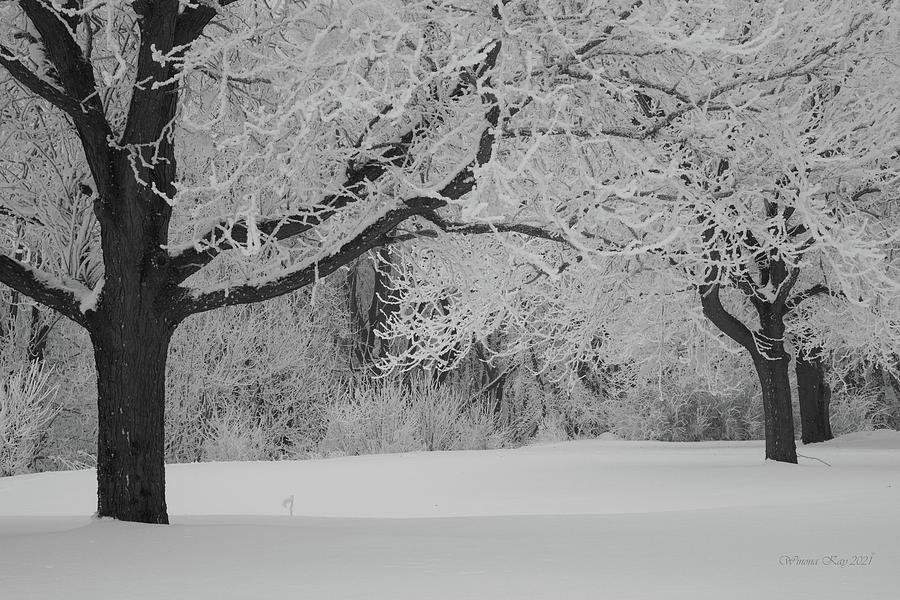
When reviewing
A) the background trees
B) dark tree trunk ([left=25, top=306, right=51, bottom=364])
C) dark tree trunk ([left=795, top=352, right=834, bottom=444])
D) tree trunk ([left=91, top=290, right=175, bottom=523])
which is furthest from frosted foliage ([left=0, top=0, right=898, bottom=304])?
dark tree trunk ([left=25, top=306, right=51, bottom=364])

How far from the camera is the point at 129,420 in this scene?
649 centimetres

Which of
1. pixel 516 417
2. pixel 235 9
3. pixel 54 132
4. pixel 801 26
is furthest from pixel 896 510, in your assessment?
pixel 516 417

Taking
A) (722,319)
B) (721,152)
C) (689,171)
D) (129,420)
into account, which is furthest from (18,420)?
(721,152)

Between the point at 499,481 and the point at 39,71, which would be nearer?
the point at 39,71

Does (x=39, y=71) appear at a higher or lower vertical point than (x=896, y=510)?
higher

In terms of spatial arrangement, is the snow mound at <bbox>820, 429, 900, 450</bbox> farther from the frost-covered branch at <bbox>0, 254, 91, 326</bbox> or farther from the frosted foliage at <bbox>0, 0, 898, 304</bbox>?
the frost-covered branch at <bbox>0, 254, 91, 326</bbox>

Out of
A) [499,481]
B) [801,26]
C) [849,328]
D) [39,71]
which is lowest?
[499,481]

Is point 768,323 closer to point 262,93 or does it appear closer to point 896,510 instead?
point 896,510

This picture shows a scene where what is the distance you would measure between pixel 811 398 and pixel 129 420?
14461 millimetres

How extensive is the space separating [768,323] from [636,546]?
7978mm

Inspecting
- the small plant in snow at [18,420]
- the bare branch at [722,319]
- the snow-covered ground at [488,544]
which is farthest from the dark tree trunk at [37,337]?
the bare branch at [722,319]

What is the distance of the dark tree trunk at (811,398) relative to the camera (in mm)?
17641

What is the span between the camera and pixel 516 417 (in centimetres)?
2783

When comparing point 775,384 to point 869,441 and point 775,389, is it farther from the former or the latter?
point 869,441
